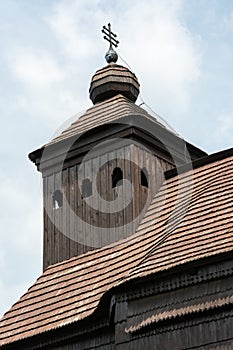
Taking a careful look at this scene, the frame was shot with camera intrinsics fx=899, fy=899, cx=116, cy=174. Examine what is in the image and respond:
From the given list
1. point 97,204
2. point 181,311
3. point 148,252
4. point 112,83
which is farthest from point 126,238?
point 112,83

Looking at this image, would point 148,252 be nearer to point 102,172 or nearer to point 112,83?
point 102,172

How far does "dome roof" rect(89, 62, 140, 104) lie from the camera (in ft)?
69.1

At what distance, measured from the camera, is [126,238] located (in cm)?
1753

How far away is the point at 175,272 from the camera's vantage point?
46.6 ft

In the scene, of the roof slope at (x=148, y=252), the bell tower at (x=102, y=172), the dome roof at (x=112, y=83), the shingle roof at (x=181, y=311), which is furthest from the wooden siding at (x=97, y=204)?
the shingle roof at (x=181, y=311)

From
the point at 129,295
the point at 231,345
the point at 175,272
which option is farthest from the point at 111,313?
the point at 231,345

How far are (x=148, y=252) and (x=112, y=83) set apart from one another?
630cm

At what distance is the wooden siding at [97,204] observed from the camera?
18281 mm

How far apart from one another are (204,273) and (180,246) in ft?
3.22

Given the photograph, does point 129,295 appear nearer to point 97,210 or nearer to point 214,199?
point 214,199

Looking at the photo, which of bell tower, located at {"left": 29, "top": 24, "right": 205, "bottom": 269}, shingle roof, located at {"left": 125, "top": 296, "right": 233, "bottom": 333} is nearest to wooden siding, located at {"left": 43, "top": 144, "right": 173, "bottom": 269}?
bell tower, located at {"left": 29, "top": 24, "right": 205, "bottom": 269}

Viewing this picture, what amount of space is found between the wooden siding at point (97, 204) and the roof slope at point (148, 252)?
0.30 m

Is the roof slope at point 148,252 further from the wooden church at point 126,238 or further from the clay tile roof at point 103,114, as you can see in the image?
the clay tile roof at point 103,114

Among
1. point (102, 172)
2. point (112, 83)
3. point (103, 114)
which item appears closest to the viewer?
point (102, 172)
